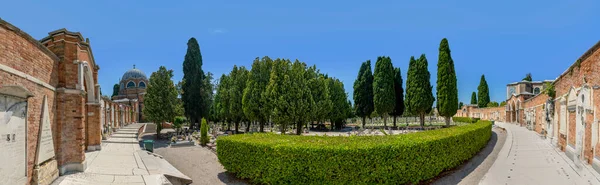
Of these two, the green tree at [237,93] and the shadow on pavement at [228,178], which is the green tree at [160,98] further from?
the shadow on pavement at [228,178]

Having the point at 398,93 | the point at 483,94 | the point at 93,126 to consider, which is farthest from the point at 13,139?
the point at 483,94

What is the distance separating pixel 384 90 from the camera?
36594 millimetres

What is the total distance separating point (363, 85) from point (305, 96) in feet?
76.3

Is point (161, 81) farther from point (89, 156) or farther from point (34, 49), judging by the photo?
point (34, 49)

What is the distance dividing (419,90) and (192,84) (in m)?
25.4

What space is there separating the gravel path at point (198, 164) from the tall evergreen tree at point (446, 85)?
24850mm

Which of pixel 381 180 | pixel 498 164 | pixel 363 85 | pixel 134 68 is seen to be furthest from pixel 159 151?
pixel 134 68

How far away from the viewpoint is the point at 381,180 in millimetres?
Result: 8484

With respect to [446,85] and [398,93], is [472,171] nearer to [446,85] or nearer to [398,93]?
[446,85]

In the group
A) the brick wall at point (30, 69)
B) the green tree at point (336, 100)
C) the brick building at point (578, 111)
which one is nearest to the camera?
the brick wall at point (30, 69)

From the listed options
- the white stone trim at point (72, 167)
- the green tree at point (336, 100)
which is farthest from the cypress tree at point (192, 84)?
the white stone trim at point (72, 167)

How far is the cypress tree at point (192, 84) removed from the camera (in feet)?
117

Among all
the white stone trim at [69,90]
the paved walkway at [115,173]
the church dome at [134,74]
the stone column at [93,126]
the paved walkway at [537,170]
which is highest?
the church dome at [134,74]

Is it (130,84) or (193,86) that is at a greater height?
(130,84)
